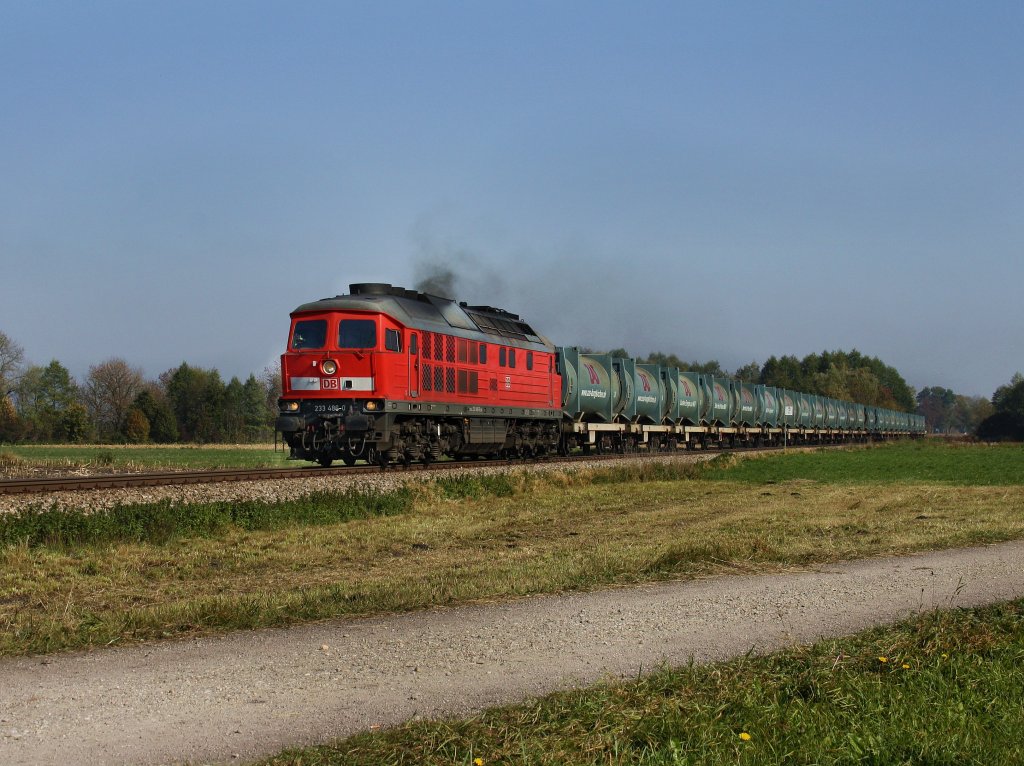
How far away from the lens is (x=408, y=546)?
1714 centimetres

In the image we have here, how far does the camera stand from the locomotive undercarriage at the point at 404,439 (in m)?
26.6

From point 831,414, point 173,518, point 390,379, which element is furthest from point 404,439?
point 831,414

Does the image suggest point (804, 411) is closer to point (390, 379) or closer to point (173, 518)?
point (390, 379)

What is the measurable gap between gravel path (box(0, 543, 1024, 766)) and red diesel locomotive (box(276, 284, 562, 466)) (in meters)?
16.5

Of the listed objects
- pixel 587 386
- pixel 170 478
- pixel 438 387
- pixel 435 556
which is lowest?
pixel 435 556

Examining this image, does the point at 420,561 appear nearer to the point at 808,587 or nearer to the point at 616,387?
the point at 808,587

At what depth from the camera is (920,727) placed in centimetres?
601

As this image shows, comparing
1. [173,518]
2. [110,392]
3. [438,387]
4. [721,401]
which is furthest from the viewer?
[110,392]

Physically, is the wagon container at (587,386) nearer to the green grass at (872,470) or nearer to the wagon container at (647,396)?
the wagon container at (647,396)

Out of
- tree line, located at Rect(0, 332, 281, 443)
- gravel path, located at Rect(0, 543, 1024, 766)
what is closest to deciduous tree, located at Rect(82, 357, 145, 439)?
tree line, located at Rect(0, 332, 281, 443)

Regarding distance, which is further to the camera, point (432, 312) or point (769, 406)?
point (769, 406)

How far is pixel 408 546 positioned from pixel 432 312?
13.7 metres

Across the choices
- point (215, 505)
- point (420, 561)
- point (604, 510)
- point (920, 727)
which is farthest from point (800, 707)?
point (604, 510)

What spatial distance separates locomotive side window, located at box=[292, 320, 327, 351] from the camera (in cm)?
2700
